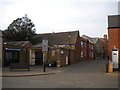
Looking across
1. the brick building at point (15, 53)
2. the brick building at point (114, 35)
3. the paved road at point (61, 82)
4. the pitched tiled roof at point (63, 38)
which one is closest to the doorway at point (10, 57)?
the brick building at point (15, 53)

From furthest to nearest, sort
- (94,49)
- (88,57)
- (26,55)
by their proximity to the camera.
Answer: (94,49) < (88,57) < (26,55)

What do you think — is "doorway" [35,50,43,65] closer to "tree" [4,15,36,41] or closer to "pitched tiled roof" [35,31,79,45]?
"pitched tiled roof" [35,31,79,45]

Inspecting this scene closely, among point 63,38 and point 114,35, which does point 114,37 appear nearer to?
point 114,35

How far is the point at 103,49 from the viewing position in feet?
206

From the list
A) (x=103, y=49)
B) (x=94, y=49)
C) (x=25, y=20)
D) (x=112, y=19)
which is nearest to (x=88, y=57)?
(x=94, y=49)

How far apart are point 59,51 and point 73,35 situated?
1125 centimetres

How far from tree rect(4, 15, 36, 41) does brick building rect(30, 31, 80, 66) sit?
273 cm

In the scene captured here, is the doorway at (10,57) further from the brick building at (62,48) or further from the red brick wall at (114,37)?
the red brick wall at (114,37)

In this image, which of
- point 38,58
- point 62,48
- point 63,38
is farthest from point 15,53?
point 63,38

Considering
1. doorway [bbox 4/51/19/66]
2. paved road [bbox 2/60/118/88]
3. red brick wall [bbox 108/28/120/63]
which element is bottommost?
paved road [bbox 2/60/118/88]

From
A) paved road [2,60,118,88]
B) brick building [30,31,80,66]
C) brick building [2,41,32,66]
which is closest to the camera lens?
paved road [2,60,118,88]

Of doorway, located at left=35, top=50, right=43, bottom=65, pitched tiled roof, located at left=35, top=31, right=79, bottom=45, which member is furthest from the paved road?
pitched tiled roof, located at left=35, top=31, right=79, bottom=45

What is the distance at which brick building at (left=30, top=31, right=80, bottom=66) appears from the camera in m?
28.7

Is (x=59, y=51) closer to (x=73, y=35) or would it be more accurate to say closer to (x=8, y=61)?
(x=8, y=61)
